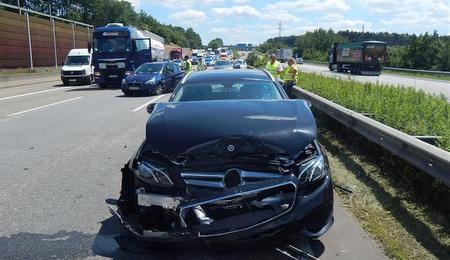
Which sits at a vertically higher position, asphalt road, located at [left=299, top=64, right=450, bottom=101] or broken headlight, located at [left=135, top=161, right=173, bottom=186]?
broken headlight, located at [left=135, top=161, right=173, bottom=186]

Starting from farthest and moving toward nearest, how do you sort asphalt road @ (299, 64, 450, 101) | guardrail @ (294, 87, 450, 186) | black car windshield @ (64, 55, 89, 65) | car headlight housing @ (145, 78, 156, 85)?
1. black car windshield @ (64, 55, 89, 65)
2. asphalt road @ (299, 64, 450, 101)
3. car headlight housing @ (145, 78, 156, 85)
4. guardrail @ (294, 87, 450, 186)

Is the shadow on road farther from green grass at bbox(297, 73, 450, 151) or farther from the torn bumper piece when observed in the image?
green grass at bbox(297, 73, 450, 151)

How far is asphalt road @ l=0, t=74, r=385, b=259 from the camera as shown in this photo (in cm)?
422

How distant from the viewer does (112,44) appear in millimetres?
26922

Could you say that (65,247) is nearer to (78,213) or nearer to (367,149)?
(78,213)

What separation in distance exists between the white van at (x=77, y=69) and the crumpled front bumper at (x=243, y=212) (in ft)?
89.2

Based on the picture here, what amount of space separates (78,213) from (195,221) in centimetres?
212

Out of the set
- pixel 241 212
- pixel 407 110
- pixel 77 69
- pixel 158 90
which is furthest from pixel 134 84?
pixel 241 212

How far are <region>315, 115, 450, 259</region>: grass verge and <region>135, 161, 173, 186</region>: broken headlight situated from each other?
1952mm

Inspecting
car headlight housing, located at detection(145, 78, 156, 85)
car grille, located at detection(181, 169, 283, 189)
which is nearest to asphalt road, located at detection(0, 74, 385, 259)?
car grille, located at detection(181, 169, 283, 189)

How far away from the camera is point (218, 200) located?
3.66 metres

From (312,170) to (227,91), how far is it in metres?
2.29

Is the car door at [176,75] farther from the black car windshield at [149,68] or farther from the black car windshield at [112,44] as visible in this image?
the black car windshield at [112,44]

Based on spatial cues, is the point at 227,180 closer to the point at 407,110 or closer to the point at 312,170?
the point at 312,170
